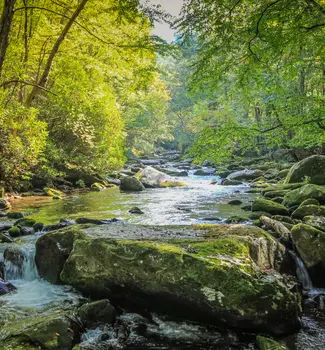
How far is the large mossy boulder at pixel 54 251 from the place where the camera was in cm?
611

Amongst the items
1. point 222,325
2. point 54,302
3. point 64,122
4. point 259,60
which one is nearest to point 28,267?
point 54,302

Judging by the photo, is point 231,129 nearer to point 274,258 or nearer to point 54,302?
point 274,258

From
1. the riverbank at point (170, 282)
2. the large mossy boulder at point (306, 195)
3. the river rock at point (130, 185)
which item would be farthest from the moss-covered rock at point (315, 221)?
the river rock at point (130, 185)

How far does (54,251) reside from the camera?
6.24 metres

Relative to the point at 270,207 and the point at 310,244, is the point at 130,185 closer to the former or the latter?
the point at 270,207

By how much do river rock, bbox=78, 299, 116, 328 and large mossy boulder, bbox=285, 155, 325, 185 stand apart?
11990 mm

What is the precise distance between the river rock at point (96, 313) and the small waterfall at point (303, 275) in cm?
358

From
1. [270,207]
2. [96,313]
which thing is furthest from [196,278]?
[270,207]

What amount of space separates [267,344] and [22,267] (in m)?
4.95

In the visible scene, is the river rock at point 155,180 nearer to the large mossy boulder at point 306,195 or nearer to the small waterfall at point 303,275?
the large mossy boulder at point 306,195

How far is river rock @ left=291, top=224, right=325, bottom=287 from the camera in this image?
5.89 m

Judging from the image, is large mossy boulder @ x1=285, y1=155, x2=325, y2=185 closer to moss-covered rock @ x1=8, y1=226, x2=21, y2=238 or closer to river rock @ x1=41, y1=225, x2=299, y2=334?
river rock @ x1=41, y1=225, x2=299, y2=334

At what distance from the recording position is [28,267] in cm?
648

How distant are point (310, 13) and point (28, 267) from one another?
699 centimetres
